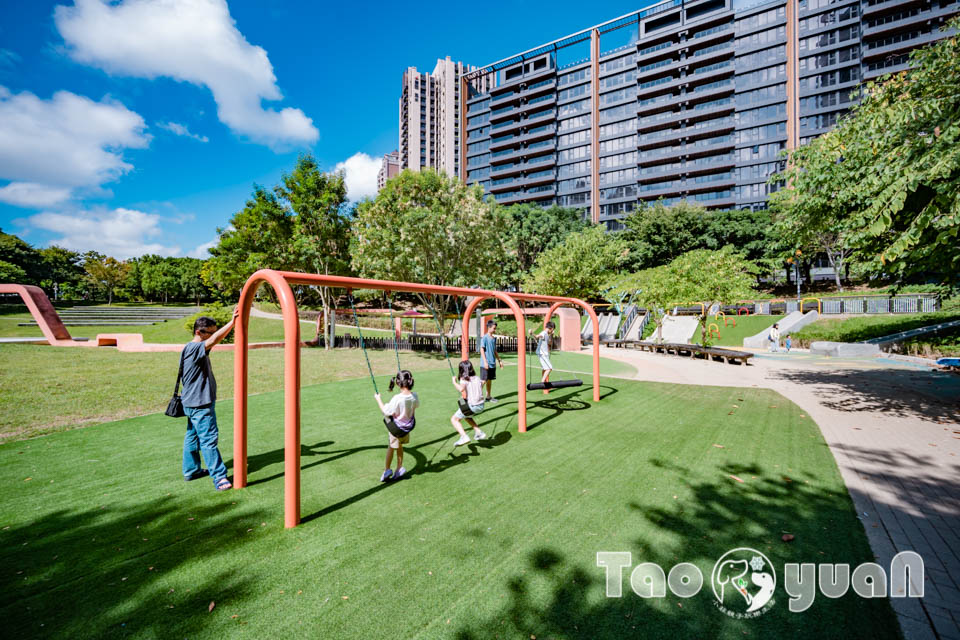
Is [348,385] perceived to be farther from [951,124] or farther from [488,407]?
[951,124]

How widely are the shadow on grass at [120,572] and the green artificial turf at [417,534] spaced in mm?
17

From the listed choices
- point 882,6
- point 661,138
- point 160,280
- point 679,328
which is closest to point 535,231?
point 679,328

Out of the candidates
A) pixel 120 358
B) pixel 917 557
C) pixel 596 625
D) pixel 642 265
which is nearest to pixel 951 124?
pixel 917 557

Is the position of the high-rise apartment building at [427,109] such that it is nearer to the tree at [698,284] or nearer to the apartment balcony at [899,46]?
the apartment balcony at [899,46]

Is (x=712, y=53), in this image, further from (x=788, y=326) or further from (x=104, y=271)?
(x=104, y=271)

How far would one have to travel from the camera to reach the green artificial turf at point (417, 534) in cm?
294

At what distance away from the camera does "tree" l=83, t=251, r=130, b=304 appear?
62125 mm

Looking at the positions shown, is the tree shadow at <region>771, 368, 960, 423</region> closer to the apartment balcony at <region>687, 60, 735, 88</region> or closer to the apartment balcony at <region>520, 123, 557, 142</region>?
the apartment balcony at <region>687, 60, 735, 88</region>

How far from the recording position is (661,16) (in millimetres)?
64562

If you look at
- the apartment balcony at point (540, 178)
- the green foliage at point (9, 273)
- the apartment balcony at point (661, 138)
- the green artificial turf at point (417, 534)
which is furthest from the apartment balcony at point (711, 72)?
the green foliage at point (9, 273)

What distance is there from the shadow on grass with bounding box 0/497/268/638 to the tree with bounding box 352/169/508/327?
47.4 feet

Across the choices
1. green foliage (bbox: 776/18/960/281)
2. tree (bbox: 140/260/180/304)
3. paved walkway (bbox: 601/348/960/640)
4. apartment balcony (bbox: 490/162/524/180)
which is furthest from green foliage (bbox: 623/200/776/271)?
tree (bbox: 140/260/180/304)

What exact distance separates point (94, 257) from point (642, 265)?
274 ft

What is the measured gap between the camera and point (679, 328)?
34562 millimetres
